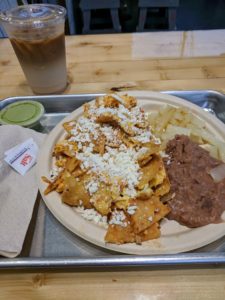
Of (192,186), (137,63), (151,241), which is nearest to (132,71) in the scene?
(137,63)

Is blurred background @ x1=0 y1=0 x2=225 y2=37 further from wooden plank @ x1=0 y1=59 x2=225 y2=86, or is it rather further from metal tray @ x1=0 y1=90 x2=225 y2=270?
metal tray @ x1=0 y1=90 x2=225 y2=270

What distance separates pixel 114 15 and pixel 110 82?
5.27 ft

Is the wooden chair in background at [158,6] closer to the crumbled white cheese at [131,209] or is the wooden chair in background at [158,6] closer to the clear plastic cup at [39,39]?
the clear plastic cup at [39,39]

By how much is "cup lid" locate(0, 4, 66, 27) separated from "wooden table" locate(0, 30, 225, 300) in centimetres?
29

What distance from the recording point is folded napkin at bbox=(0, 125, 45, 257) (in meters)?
0.62

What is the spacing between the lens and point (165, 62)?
50.8 inches

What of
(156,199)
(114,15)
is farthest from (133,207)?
(114,15)

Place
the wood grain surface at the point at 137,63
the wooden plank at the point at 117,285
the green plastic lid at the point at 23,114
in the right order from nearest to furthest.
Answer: the wooden plank at the point at 117,285 → the green plastic lid at the point at 23,114 → the wood grain surface at the point at 137,63

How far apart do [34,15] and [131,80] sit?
0.46m

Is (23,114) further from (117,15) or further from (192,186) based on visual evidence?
(117,15)

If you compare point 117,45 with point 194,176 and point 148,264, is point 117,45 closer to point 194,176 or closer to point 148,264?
point 194,176

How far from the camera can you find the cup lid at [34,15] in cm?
93

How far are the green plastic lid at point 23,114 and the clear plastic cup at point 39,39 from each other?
147mm

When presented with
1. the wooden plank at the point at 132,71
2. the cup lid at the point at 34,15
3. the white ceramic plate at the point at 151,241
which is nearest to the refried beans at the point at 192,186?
the white ceramic plate at the point at 151,241
